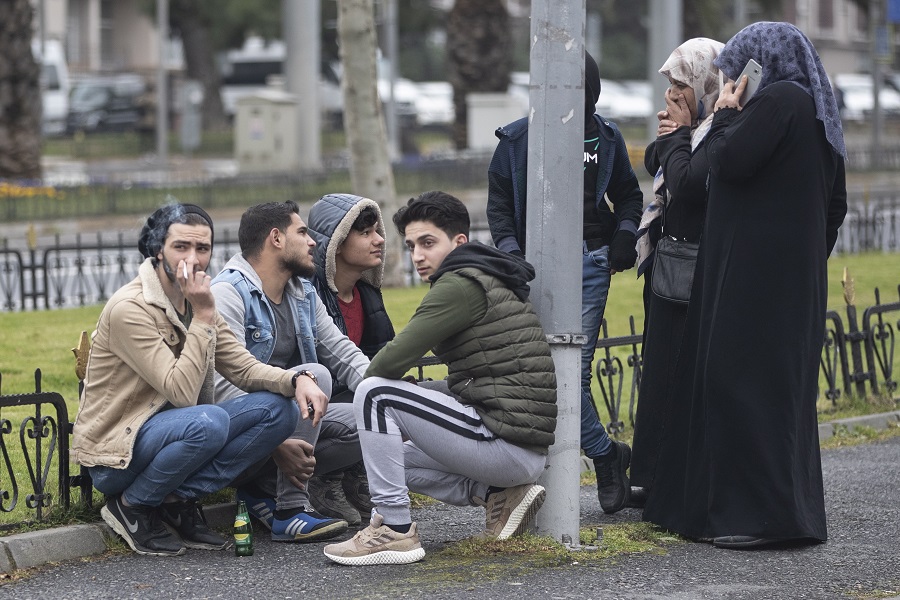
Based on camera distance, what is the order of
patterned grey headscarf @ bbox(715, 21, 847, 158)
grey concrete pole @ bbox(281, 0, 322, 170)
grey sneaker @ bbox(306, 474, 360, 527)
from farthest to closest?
grey concrete pole @ bbox(281, 0, 322, 170) < grey sneaker @ bbox(306, 474, 360, 527) < patterned grey headscarf @ bbox(715, 21, 847, 158)

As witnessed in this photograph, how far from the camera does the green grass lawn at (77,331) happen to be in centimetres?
870

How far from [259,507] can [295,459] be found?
358 millimetres

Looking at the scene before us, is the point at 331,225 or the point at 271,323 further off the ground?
the point at 331,225

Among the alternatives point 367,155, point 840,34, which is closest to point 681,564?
point 367,155

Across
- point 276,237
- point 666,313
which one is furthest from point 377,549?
point 666,313

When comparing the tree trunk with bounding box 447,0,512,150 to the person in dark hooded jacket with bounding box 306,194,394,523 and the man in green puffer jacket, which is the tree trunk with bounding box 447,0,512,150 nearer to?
the person in dark hooded jacket with bounding box 306,194,394,523

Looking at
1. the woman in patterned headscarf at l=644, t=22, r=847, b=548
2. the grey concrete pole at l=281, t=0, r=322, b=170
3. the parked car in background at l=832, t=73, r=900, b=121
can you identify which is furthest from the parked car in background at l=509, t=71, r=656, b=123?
the woman in patterned headscarf at l=644, t=22, r=847, b=548

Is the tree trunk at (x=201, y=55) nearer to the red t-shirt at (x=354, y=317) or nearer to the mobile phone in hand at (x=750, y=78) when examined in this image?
the red t-shirt at (x=354, y=317)

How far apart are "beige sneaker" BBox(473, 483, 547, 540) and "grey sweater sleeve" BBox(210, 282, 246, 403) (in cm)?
115

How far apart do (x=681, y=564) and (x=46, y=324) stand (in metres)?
7.69

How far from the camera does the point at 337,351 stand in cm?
607

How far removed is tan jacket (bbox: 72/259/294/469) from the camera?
5.29 meters

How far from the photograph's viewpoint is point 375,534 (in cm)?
527

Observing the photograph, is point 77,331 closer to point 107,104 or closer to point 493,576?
point 493,576
